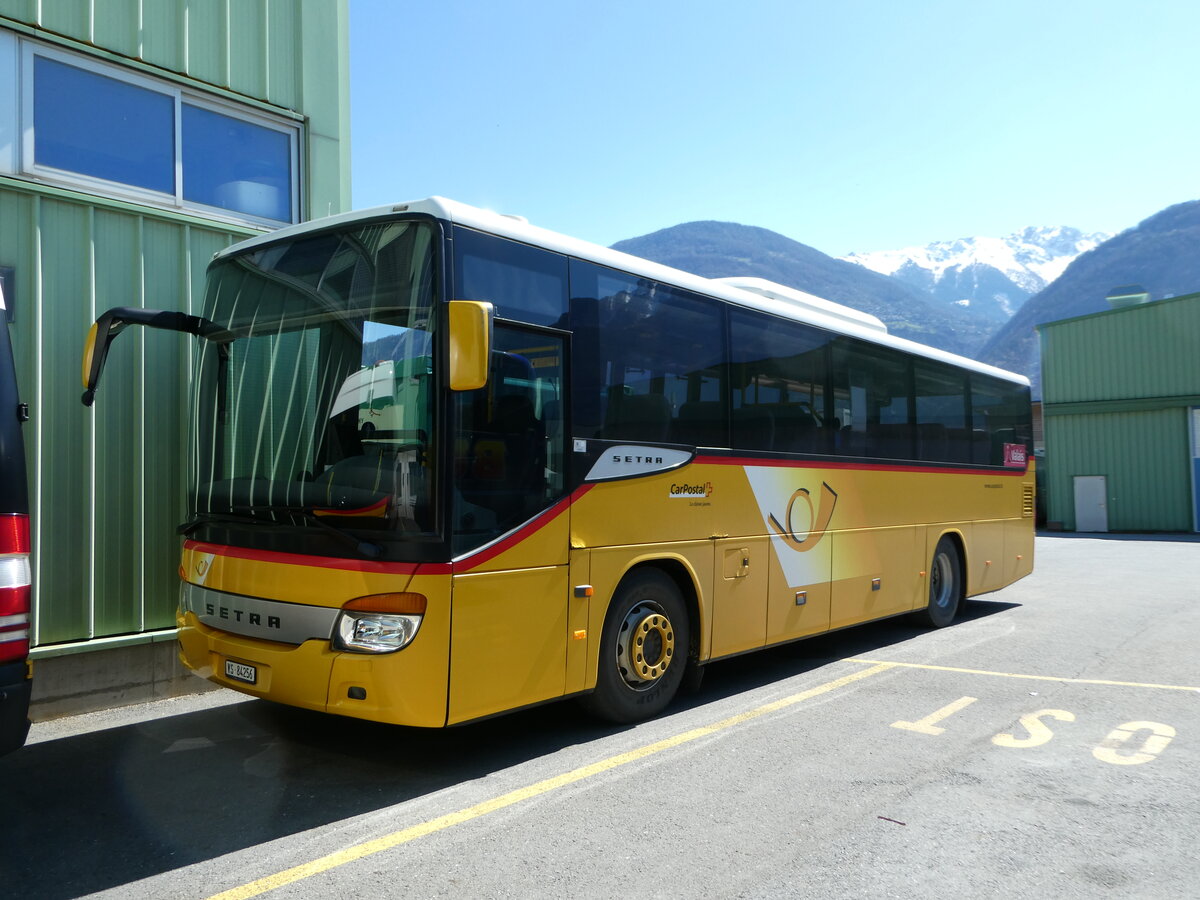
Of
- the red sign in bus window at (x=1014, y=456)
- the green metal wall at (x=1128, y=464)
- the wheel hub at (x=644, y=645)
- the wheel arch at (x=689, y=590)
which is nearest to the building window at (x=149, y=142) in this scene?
the wheel arch at (x=689, y=590)

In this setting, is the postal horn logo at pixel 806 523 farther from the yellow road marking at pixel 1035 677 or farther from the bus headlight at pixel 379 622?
the bus headlight at pixel 379 622

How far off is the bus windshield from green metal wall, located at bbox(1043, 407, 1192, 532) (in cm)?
3058

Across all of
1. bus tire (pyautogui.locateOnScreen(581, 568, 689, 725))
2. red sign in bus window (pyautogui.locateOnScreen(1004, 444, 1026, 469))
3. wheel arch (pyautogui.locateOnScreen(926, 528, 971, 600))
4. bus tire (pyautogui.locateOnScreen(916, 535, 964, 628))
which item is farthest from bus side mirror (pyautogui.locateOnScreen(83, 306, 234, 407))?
red sign in bus window (pyautogui.locateOnScreen(1004, 444, 1026, 469))

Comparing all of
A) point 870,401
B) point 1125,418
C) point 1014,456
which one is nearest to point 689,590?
point 870,401

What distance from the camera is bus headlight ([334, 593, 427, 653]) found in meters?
4.67

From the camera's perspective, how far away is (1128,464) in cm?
2988

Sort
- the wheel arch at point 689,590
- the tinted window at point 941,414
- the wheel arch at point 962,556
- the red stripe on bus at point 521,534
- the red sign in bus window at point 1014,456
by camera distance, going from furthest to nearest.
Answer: the red sign in bus window at point 1014,456
the wheel arch at point 962,556
the tinted window at point 941,414
the wheel arch at point 689,590
the red stripe on bus at point 521,534

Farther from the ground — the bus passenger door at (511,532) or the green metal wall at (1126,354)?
the green metal wall at (1126,354)

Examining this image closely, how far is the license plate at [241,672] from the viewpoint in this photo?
16.8 ft

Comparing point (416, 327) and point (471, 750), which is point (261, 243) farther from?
point (471, 750)

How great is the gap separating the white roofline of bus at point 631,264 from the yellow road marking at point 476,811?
3.07 metres

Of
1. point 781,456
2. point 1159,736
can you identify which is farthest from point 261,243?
point 1159,736

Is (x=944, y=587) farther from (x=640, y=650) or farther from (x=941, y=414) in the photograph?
(x=640, y=650)

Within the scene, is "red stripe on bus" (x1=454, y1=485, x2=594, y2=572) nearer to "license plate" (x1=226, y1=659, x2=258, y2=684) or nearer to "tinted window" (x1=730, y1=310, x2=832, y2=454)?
"license plate" (x1=226, y1=659, x2=258, y2=684)
